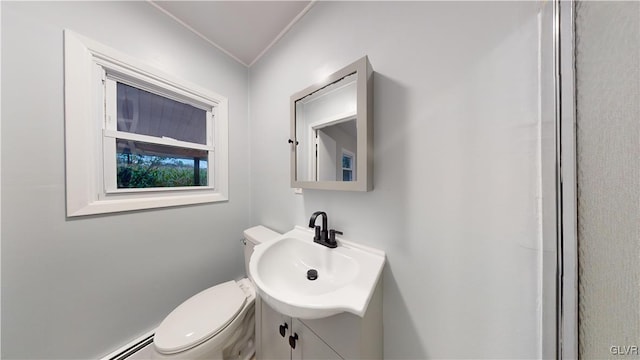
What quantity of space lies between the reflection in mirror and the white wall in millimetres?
115

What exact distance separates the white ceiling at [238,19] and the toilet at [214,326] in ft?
4.76

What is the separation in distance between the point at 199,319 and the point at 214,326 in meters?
0.11

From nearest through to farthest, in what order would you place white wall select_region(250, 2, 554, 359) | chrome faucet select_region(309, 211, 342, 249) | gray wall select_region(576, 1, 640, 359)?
gray wall select_region(576, 1, 640, 359) < white wall select_region(250, 2, 554, 359) < chrome faucet select_region(309, 211, 342, 249)

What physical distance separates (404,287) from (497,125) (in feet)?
2.23

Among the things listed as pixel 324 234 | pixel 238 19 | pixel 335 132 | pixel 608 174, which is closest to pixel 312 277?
pixel 324 234

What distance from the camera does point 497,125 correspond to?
1.71 feet

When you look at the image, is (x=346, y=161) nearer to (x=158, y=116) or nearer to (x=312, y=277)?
(x=312, y=277)

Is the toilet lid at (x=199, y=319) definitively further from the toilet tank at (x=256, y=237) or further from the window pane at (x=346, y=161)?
the window pane at (x=346, y=161)

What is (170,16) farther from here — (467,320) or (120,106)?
(467,320)

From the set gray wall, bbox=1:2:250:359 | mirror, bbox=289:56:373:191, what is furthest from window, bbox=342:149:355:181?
gray wall, bbox=1:2:250:359

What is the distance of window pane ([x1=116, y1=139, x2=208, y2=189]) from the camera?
100 centimetres

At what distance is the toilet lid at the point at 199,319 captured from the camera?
2.50 ft

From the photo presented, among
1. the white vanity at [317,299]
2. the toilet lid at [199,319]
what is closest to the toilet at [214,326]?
the toilet lid at [199,319]

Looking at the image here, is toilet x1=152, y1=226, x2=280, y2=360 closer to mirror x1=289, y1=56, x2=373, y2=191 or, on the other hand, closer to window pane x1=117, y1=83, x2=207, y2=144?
mirror x1=289, y1=56, x2=373, y2=191
